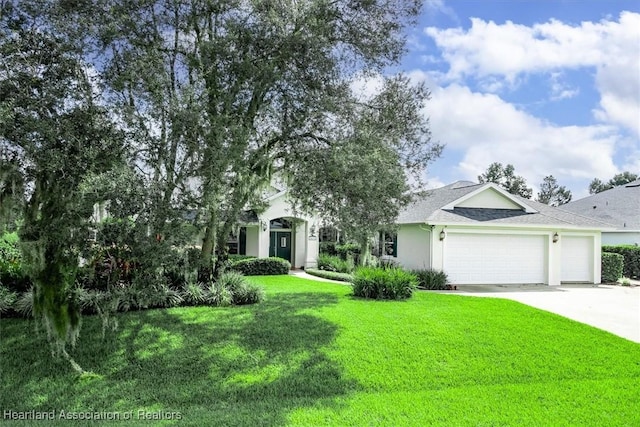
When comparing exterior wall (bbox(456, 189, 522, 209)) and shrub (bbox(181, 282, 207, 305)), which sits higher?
exterior wall (bbox(456, 189, 522, 209))

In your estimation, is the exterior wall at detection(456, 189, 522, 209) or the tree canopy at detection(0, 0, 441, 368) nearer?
the tree canopy at detection(0, 0, 441, 368)

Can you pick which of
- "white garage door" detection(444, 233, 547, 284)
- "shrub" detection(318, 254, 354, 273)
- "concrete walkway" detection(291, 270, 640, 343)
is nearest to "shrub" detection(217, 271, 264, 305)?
"concrete walkway" detection(291, 270, 640, 343)

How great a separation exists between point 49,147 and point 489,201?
675 inches

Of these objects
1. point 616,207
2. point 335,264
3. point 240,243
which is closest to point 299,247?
point 335,264

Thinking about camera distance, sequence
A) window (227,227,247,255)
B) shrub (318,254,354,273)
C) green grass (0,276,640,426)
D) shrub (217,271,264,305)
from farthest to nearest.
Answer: window (227,227,247,255) < shrub (318,254,354,273) < shrub (217,271,264,305) < green grass (0,276,640,426)

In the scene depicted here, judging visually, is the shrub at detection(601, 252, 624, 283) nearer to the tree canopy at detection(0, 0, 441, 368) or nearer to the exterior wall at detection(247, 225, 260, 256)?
the tree canopy at detection(0, 0, 441, 368)

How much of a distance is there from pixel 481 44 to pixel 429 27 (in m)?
2.30

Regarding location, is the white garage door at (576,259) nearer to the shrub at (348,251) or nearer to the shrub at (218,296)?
the shrub at (348,251)

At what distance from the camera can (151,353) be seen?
7.45 meters

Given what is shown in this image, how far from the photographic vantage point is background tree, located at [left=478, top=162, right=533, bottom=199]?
151 ft

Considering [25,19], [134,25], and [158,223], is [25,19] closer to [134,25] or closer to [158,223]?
[134,25]

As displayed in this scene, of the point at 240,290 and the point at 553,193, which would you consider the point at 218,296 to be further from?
the point at 553,193

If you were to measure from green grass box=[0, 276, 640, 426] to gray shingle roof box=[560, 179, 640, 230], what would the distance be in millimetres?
19289

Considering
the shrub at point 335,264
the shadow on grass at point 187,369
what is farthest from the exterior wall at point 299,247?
the shadow on grass at point 187,369
